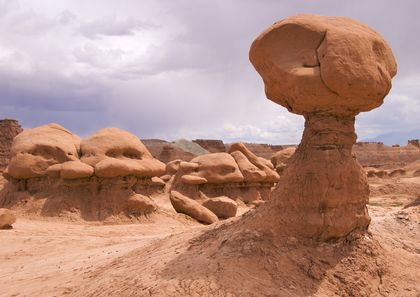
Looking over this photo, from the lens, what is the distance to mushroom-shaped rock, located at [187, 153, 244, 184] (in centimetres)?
1806

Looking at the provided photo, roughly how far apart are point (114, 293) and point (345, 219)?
2.90m

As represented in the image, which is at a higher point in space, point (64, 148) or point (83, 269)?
point (64, 148)

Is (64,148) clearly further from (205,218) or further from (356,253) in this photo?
(356,253)

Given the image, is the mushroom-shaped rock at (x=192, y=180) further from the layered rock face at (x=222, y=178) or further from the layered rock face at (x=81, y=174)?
the layered rock face at (x=81, y=174)

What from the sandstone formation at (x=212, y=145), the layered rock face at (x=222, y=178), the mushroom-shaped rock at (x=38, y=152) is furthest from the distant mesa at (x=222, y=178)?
the sandstone formation at (x=212, y=145)

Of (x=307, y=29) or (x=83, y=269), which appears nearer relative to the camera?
(x=307, y=29)

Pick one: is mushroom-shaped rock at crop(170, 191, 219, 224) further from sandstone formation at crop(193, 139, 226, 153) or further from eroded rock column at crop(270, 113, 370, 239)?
sandstone formation at crop(193, 139, 226, 153)

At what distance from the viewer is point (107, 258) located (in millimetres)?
7098

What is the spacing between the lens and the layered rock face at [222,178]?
710 inches

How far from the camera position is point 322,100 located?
547 cm

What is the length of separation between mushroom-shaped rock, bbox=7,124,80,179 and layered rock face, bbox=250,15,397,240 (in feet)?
30.6

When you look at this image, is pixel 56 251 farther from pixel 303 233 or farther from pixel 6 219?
pixel 303 233

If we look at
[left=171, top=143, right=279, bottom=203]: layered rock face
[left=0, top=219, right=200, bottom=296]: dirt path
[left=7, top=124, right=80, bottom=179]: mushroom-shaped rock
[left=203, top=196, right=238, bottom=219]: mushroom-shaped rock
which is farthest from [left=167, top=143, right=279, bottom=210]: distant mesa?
[left=7, top=124, right=80, bottom=179]: mushroom-shaped rock

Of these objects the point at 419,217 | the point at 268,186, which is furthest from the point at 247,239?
the point at 268,186
